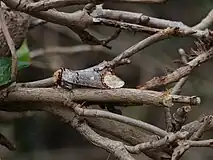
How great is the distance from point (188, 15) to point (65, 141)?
0.69 meters

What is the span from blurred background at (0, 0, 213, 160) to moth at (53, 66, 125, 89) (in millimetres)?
956

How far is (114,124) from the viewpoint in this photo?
838 mm

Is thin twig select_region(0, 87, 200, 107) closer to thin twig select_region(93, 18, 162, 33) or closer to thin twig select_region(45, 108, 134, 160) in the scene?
thin twig select_region(45, 108, 134, 160)

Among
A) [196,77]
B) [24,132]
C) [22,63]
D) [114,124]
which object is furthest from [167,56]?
[114,124]

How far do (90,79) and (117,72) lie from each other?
1.39 meters

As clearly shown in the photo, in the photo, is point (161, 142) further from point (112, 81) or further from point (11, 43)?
point (11, 43)

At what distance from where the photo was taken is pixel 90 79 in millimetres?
824

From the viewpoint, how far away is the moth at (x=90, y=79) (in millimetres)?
818

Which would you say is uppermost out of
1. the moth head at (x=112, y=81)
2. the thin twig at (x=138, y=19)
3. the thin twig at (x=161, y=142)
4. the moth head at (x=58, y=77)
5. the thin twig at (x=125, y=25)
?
the thin twig at (x=138, y=19)

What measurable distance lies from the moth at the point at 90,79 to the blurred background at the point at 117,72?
956 millimetres

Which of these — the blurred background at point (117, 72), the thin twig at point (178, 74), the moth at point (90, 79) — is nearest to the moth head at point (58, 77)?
the moth at point (90, 79)

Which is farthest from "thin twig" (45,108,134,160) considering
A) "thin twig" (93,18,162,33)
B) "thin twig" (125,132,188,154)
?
"thin twig" (93,18,162,33)

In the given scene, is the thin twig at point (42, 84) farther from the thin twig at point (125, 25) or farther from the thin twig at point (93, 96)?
the thin twig at point (125, 25)

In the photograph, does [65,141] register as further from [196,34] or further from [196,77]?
[196,34]
